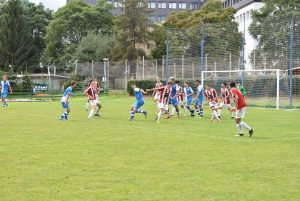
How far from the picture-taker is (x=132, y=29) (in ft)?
271

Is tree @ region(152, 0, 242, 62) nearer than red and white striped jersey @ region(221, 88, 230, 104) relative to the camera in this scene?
No

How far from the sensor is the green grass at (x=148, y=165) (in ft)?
31.5

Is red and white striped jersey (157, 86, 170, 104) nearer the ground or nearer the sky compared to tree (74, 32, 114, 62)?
nearer the ground

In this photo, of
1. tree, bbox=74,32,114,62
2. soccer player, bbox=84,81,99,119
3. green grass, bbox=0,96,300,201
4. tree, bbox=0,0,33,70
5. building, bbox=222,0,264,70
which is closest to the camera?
green grass, bbox=0,96,300,201

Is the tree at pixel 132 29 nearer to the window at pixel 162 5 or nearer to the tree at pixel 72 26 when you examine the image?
the tree at pixel 72 26

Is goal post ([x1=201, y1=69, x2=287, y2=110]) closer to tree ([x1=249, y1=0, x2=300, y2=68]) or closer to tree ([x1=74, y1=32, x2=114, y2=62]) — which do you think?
tree ([x1=249, y1=0, x2=300, y2=68])

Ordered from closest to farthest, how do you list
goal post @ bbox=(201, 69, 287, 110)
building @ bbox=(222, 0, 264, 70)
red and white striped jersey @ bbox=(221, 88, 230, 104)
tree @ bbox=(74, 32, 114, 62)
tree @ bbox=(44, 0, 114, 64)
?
red and white striped jersey @ bbox=(221, 88, 230, 104)
goal post @ bbox=(201, 69, 287, 110)
building @ bbox=(222, 0, 264, 70)
tree @ bbox=(74, 32, 114, 62)
tree @ bbox=(44, 0, 114, 64)

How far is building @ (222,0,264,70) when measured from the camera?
145 ft

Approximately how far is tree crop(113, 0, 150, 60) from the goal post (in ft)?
129

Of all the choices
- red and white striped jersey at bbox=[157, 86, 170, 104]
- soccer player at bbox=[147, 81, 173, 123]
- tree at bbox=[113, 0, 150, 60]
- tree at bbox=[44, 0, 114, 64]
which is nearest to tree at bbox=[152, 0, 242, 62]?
soccer player at bbox=[147, 81, 173, 123]

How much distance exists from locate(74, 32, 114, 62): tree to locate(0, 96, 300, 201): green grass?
69.6 m

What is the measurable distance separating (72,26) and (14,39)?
35.8ft

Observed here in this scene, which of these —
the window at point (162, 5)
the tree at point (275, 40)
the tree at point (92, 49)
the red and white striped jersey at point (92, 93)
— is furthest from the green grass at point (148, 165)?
the window at point (162, 5)

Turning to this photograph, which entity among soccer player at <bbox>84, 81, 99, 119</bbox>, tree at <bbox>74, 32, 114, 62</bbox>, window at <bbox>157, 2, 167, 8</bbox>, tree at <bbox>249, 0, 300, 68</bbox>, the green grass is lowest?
the green grass
